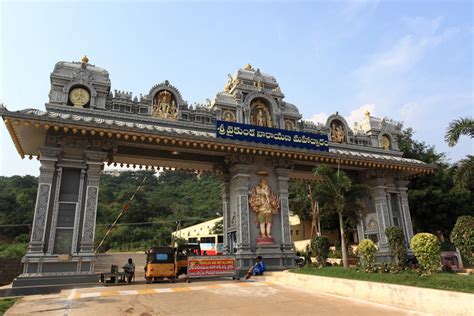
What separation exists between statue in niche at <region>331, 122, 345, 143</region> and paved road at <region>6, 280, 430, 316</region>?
11617mm

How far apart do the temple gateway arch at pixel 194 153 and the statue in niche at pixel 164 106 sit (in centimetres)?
5

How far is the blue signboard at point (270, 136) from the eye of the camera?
1569 centimetres

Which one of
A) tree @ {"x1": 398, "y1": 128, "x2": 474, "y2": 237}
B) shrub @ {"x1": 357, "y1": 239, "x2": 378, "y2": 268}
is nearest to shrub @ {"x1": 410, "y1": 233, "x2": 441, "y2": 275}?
shrub @ {"x1": 357, "y1": 239, "x2": 378, "y2": 268}

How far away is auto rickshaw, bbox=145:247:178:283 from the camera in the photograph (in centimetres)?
1335

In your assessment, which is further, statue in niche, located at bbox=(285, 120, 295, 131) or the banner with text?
statue in niche, located at bbox=(285, 120, 295, 131)

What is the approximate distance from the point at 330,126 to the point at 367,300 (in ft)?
43.4

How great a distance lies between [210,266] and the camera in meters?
13.4

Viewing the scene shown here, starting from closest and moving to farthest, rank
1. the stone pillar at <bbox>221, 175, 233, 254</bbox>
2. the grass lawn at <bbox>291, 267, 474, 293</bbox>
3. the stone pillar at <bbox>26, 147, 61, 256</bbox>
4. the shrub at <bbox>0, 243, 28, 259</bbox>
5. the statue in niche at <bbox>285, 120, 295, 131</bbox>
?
1. the grass lawn at <bbox>291, 267, 474, 293</bbox>
2. the stone pillar at <bbox>26, 147, 61, 256</bbox>
3. the stone pillar at <bbox>221, 175, 233, 254</bbox>
4. the statue in niche at <bbox>285, 120, 295, 131</bbox>
5. the shrub at <bbox>0, 243, 28, 259</bbox>

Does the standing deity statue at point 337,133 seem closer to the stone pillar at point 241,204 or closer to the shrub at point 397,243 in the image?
the stone pillar at point 241,204

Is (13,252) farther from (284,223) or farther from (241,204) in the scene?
(284,223)

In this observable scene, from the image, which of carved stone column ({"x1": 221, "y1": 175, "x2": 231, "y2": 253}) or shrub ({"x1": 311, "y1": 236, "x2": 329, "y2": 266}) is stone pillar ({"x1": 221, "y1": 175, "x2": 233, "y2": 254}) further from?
shrub ({"x1": 311, "y1": 236, "x2": 329, "y2": 266})

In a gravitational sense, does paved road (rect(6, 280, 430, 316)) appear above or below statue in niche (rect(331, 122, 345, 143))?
below

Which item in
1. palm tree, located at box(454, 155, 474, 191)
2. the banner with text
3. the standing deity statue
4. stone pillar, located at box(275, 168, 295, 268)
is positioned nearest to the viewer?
the banner with text

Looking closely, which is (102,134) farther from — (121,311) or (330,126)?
(330,126)
